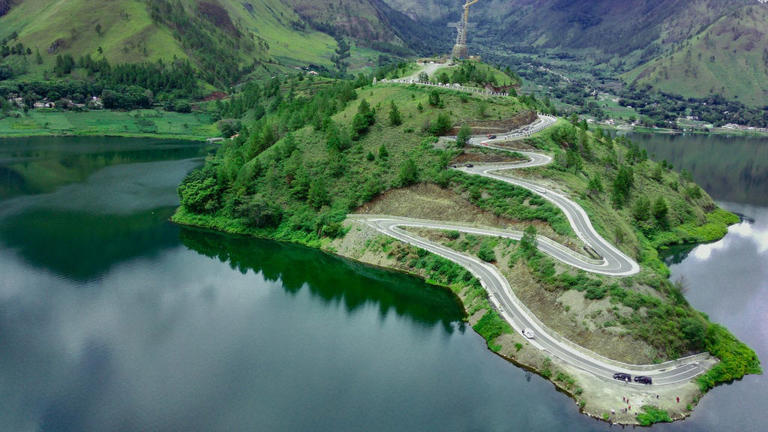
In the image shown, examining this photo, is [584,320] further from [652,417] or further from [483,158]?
[483,158]

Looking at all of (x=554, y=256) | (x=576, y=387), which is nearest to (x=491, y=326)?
(x=576, y=387)

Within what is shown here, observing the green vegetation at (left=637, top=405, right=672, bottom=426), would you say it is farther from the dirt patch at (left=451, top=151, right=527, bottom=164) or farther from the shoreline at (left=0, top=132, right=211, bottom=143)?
the shoreline at (left=0, top=132, right=211, bottom=143)

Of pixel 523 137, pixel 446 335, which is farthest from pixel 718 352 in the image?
pixel 523 137

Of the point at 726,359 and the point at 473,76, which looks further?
the point at 473,76

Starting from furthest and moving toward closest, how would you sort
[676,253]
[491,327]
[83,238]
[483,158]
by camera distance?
1. [483,158]
2. [676,253]
3. [83,238]
4. [491,327]

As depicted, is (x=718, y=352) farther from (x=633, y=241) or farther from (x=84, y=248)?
(x=84, y=248)

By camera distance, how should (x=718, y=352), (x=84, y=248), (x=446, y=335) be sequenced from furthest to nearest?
(x=84, y=248), (x=446, y=335), (x=718, y=352)

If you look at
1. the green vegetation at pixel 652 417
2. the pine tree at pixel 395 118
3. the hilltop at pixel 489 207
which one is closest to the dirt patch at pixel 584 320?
the hilltop at pixel 489 207
